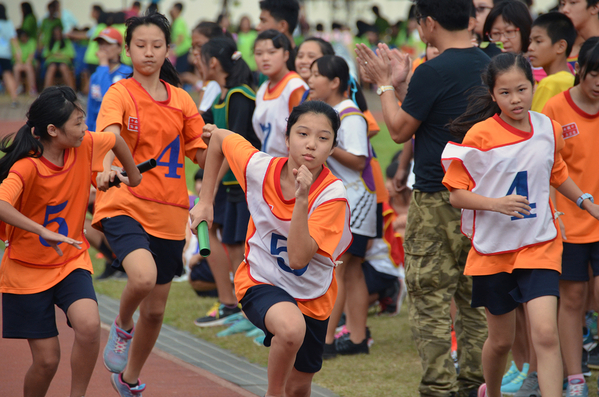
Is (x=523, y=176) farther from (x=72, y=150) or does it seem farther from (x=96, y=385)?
(x=96, y=385)

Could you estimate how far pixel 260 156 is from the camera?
3.67 metres

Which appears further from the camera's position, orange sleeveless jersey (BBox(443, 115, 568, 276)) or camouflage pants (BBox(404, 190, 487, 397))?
camouflage pants (BBox(404, 190, 487, 397))

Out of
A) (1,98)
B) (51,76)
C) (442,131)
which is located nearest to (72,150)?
(442,131)

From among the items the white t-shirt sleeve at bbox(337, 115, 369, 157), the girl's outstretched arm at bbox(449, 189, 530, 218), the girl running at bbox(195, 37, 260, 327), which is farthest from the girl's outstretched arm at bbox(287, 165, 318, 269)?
the girl running at bbox(195, 37, 260, 327)

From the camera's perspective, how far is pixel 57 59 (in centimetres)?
1866

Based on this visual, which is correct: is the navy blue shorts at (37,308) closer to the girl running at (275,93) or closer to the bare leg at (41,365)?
the bare leg at (41,365)

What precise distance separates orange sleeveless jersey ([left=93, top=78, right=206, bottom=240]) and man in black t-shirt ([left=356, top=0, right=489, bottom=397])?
1344mm

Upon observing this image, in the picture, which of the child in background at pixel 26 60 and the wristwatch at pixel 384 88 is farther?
the child in background at pixel 26 60

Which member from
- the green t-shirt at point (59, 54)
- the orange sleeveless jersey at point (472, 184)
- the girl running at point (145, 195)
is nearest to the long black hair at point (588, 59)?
the orange sleeveless jersey at point (472, 184)

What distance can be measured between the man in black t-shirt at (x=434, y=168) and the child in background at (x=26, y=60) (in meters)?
17.5

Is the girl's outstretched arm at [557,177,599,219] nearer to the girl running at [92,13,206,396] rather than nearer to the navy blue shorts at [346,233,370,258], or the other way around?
the navy blue shorts at [346,233,370,258]

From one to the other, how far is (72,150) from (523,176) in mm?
2431

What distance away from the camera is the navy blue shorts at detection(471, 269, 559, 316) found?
3490 mm

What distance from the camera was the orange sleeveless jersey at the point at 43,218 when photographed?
3.67 m
